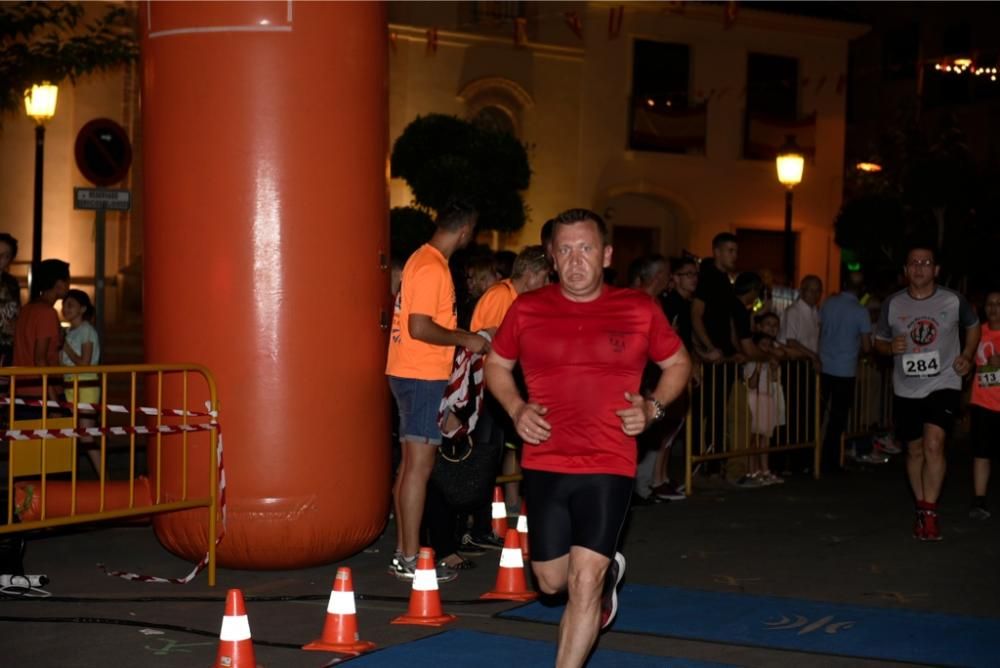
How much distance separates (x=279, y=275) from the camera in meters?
8.20

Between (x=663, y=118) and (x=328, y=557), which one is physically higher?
(x=663, y=118)

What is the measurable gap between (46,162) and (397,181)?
22.7 feet

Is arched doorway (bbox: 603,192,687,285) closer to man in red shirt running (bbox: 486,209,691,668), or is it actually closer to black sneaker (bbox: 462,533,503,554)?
black sneaker (bbox: 462,533,503,554)

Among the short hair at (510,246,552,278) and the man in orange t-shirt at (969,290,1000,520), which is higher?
the short hair at (510,246,552,278)

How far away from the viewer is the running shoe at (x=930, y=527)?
999cm

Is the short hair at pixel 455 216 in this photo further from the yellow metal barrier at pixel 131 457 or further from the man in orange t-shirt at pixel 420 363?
the yellow metal barrier at pixel 131 457

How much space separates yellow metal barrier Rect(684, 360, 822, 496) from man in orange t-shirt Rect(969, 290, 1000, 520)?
223 cm

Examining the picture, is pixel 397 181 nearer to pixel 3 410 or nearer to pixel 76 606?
pixel 3 410

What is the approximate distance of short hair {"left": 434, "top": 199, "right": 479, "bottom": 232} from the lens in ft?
27.4

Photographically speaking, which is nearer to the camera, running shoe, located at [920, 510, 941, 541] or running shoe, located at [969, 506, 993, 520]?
running shoe, located at [920, 510, 941, 541]

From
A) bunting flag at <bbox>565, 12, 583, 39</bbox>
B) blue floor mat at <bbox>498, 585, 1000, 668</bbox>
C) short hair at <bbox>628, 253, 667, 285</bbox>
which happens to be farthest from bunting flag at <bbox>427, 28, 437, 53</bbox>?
blue floor mat at <bbox>498, 585, 1000, 668</bbox>

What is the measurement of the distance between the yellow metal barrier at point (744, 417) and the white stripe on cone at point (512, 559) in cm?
426

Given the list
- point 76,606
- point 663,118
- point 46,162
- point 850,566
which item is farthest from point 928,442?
point 663,118

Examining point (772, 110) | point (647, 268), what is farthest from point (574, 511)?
point (772, 110)
